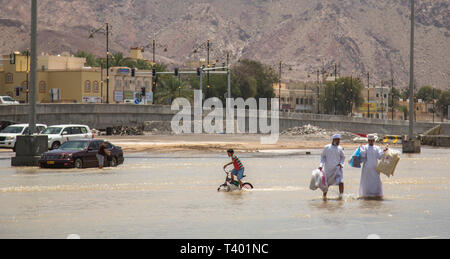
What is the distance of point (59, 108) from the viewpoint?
241 feet

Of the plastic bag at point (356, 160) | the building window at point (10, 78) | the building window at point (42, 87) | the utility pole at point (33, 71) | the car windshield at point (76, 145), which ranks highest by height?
the building window at point (10, 78)

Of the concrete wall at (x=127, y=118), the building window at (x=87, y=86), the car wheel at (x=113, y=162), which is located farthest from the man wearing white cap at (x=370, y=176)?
the building window at (x=87, y=86)

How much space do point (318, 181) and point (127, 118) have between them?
64.3 m

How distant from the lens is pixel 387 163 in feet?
61.9

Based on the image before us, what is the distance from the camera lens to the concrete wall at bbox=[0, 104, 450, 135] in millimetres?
71537

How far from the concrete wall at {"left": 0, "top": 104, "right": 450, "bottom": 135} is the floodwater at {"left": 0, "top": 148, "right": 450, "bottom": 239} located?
44.4 m

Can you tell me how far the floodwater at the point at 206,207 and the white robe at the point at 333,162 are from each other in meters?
0.64

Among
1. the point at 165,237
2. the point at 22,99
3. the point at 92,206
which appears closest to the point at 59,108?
the point at 22,99

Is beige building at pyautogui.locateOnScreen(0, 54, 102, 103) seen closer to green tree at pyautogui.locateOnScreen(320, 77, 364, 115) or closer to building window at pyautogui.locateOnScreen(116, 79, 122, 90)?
building window at pyautogui.locateOnScreen(116, 79, 122, 90)

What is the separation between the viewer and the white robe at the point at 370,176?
19094 millimetres

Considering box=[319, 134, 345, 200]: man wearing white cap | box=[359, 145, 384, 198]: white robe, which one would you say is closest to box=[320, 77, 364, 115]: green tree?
box=[359, 145, 384, 198]: white robe

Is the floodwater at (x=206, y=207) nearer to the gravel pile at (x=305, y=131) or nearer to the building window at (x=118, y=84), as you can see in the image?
the gravel pile at (x=305, y=131)

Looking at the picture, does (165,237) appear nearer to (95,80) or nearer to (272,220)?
(272,220)
